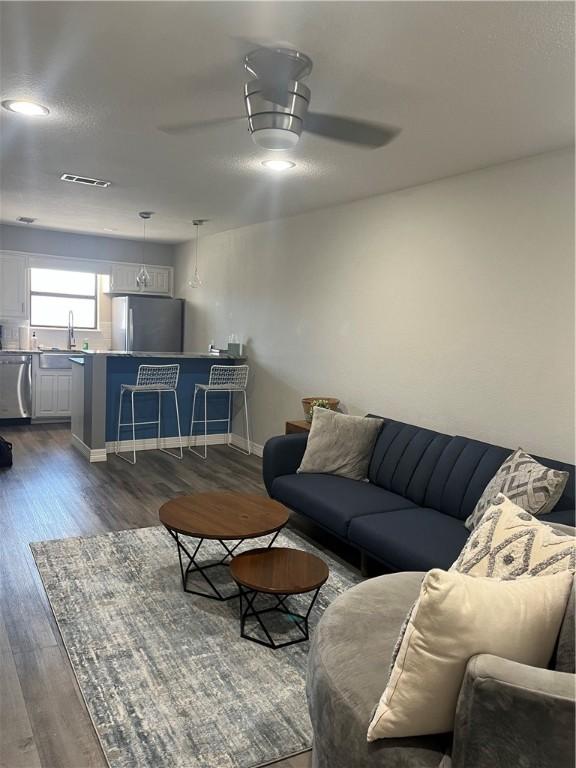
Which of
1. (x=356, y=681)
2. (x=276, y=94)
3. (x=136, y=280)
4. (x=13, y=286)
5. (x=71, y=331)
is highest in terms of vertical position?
(x=276, y=94)

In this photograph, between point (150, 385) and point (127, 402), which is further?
point (127, 402)

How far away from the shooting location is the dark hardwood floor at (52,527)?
1.94 m

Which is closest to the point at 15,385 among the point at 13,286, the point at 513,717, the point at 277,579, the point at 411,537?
the point at 13,286

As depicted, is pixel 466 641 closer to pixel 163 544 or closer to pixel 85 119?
pixel 163 544

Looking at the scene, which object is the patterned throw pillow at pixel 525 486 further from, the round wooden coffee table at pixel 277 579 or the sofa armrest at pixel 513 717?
the sofa armrest at pixel 513 717

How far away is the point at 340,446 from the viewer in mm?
3988

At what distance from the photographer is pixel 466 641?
50.5 inches

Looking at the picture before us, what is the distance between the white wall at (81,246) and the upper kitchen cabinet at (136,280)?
0.35 feet

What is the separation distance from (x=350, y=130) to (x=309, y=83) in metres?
0.64

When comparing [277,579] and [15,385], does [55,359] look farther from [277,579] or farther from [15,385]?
[277,579]

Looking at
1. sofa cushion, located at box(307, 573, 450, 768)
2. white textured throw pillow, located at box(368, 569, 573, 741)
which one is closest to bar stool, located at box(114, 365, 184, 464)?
sofa cushion, located at box(307, 573, 450, 768)

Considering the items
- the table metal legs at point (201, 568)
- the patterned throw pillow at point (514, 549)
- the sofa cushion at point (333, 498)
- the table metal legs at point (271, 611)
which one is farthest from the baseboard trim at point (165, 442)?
the patterned throw pillow at point (514, 549)

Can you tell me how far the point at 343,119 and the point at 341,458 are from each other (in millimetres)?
2193

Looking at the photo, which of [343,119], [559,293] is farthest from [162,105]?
[559,293]
